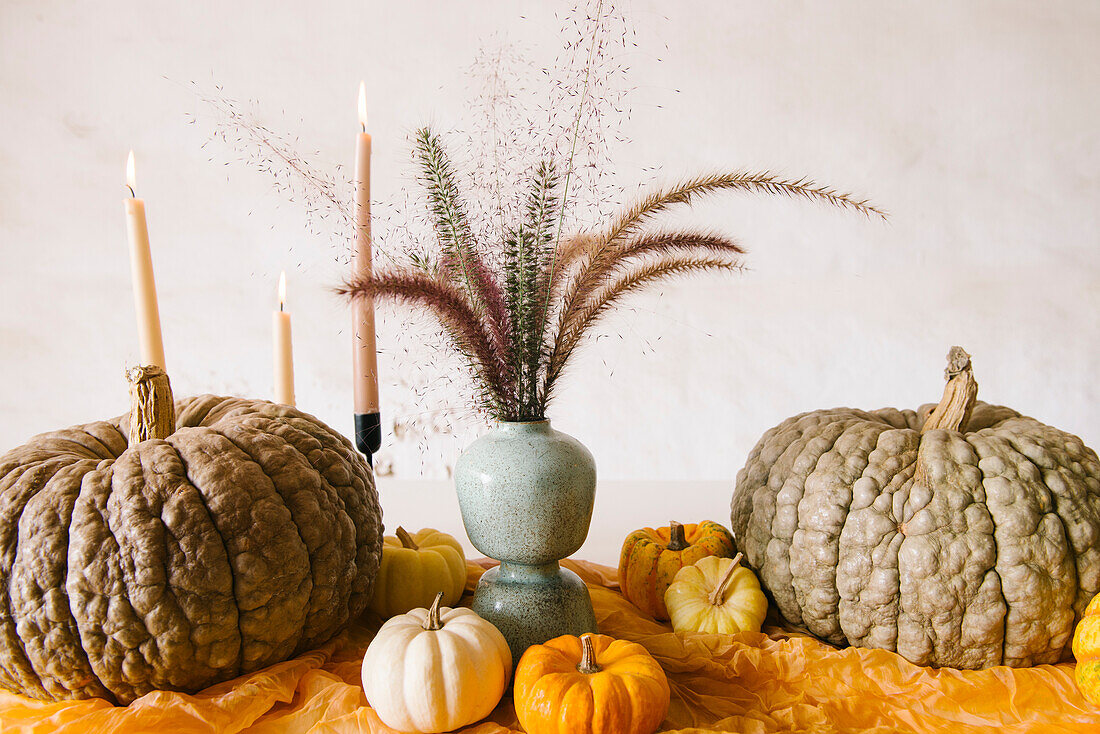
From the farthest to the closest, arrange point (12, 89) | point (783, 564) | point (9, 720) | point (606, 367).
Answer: point (606, 367), point (12, 89), point (783, 564), point (9, 720)

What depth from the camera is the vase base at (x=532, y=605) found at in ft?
3.94

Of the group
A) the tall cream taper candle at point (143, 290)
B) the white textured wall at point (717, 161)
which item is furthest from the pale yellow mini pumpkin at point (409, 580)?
the white textured wall at point (717, 161)

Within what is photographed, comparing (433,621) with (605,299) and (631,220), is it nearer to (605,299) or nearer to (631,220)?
(605,299)

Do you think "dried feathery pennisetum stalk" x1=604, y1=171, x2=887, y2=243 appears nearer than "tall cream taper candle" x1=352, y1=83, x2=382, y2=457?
Yes

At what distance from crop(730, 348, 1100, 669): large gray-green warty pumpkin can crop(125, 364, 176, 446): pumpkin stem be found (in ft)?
3.09

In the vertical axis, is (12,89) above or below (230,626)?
above

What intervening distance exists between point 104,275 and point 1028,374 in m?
3.54

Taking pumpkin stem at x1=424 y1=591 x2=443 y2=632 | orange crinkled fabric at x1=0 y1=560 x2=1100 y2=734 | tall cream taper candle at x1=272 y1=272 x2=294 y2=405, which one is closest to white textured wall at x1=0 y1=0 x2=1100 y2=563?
tall cream taper candle at x1=272 y1=272 x2=294 y2=405

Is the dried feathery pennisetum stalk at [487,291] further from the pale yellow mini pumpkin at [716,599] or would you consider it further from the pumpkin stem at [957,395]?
the pumpkin stem at [957,395]

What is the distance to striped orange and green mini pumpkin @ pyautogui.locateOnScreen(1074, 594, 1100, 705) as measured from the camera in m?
1.08

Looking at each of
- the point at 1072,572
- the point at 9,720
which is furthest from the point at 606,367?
the point at 9,720

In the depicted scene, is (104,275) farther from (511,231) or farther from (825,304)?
(825,304)

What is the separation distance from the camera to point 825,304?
3131 millimetres

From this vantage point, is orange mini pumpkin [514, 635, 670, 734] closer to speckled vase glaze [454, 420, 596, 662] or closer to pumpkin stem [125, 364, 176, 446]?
speckled vase glaze [454, 420, 596, 662]
